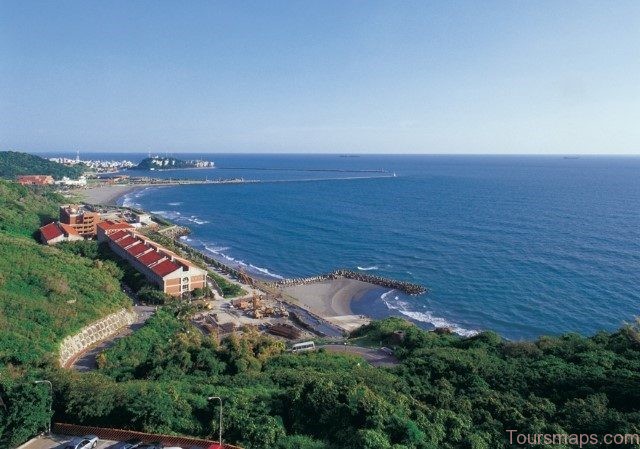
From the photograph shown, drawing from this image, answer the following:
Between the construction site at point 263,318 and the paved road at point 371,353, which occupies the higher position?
the paved road at point 371,353

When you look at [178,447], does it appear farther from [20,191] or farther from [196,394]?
[20,191]

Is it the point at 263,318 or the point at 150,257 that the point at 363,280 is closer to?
the point at 263,318

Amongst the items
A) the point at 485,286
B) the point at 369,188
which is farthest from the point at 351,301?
the point at 369,188

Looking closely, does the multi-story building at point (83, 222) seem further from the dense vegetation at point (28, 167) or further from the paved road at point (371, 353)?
the dense vegetation at point (28, 167)

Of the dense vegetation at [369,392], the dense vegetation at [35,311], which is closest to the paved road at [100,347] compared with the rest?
the dense vegetation at [369,392]

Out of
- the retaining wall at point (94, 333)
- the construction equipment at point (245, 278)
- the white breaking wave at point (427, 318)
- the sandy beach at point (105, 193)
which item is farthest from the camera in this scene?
the sandy beach at point (105, 193)

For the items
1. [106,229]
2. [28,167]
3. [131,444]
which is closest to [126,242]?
[106,229]

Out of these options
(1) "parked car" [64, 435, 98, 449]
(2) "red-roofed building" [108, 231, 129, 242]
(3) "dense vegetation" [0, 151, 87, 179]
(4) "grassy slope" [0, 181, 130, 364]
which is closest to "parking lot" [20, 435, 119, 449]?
(1) "parked car" [64, 435, 98, 449]
